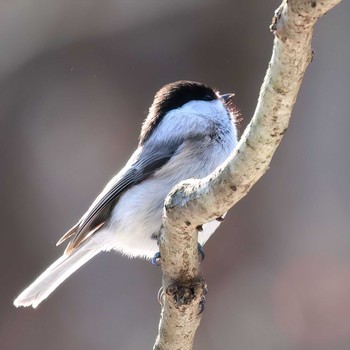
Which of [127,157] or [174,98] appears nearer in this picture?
[174,98]

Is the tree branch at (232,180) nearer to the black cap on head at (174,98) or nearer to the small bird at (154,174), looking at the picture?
the small bird at (154,174)

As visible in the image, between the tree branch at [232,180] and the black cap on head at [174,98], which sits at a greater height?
the black cap on head at [174,98]

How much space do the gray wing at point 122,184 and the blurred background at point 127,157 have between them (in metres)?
1.41

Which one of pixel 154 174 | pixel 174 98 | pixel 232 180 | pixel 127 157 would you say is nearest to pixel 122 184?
pixel 154 174

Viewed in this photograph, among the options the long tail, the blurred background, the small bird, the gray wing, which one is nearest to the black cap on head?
the small bird

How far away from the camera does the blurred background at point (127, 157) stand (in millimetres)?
4141

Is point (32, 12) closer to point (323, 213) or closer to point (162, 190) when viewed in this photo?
point (323, 213)

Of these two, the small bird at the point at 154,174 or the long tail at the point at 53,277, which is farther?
the long tail at the point at 53,277

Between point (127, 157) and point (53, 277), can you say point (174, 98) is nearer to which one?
point (53, 277)

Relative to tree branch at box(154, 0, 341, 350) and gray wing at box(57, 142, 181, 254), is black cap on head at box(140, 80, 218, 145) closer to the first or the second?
gray wing at box(57, 142, 181, 254)

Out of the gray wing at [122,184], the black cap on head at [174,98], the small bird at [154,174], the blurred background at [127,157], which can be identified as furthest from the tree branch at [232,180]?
the blurred background at [127,157]

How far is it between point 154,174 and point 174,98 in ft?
1.01

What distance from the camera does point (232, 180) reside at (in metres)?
1.52

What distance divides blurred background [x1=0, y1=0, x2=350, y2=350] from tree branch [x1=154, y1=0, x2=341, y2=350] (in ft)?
7.13
